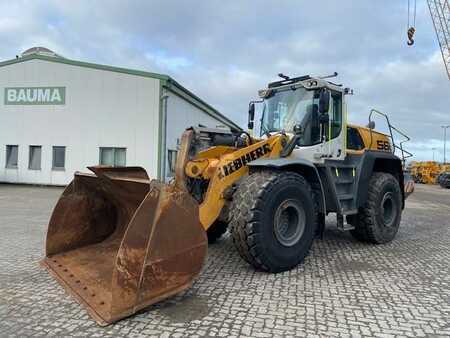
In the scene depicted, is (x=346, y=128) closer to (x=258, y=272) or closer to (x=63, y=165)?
(x=258, y=272)

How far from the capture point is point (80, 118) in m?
19.5

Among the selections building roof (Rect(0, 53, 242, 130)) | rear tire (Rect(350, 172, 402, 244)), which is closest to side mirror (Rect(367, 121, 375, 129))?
rear tire (Rect(350, 172, 402, 244))

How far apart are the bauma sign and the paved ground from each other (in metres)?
14.3

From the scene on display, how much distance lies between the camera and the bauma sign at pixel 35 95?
19.8 m

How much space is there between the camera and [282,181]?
5246 millimetres

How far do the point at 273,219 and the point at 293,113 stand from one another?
215 centimetres

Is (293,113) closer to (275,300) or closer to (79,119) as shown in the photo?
(275,300)

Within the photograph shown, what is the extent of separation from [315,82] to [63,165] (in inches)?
620

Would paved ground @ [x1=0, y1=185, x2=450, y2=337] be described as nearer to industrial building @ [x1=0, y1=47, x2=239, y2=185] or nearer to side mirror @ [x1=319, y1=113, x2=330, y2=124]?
side mirror @ [x1=319, y1=113, x2=330, y2=124]

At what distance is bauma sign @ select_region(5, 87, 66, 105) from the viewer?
19.8 meters

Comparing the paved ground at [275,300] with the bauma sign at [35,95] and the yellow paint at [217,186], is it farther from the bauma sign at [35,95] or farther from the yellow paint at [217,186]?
the bauma sign at [35,95]

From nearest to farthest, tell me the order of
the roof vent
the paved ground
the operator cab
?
the paved ground
the operator cab
the roof vent

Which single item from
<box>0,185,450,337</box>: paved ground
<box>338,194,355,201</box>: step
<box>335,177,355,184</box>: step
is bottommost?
<box>0,185,450,337</box>: paved ground

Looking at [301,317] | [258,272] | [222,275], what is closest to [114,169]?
[222,275]
